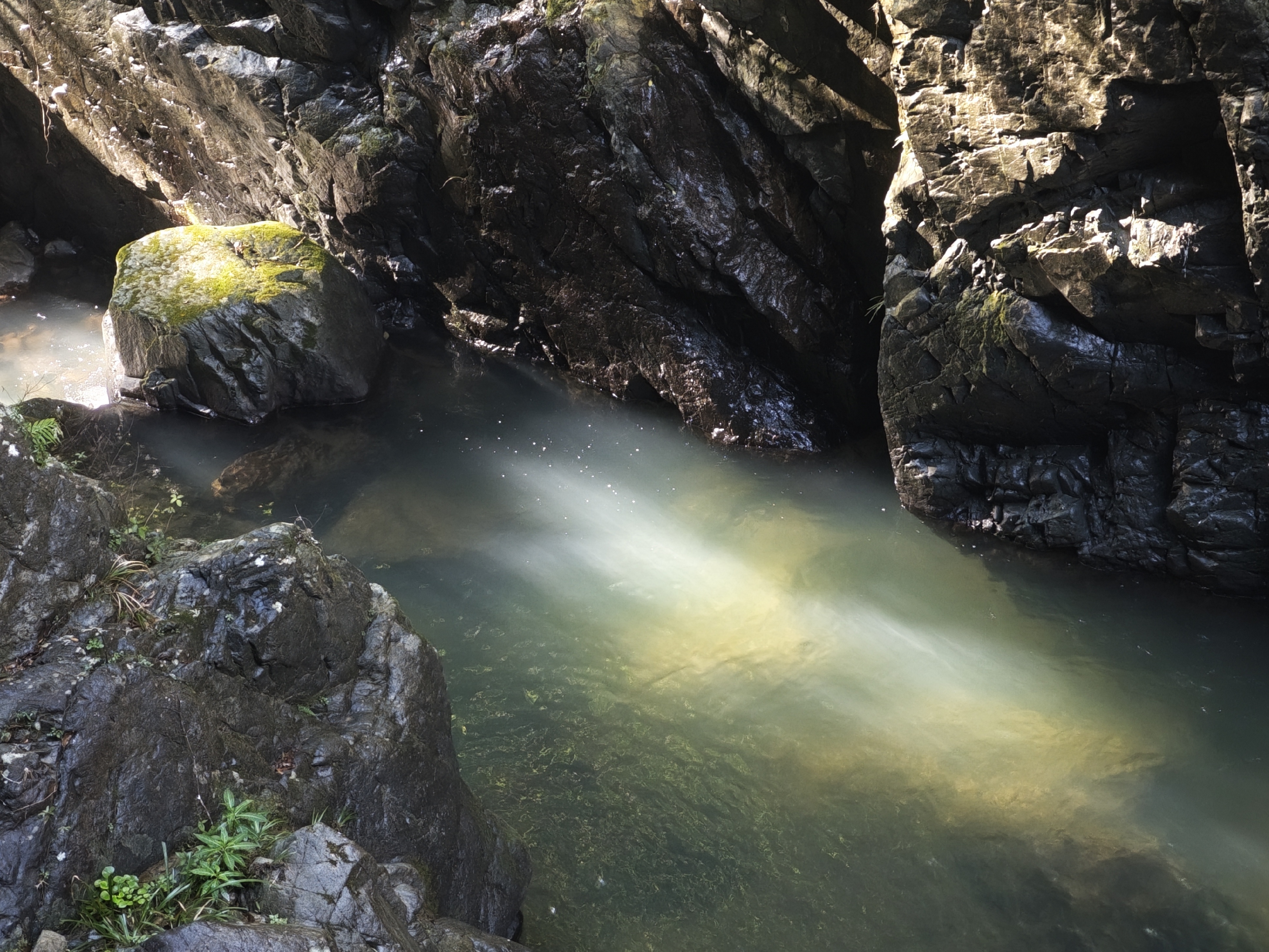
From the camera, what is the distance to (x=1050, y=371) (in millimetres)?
7234

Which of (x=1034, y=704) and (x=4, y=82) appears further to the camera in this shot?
(x=4, y=82)

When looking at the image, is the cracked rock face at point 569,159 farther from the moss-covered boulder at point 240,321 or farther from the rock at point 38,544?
the rock at point 38,544

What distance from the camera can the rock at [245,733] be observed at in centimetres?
308

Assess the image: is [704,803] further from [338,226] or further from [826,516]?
[338,226]

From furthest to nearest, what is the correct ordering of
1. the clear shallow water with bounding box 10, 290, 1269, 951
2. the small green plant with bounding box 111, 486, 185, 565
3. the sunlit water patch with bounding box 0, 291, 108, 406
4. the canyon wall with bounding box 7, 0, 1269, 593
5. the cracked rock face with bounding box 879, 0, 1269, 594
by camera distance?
the sunlit water patch with bounding box 0, 291, 108, 406 → the canyon wall with bounding box 7, 0, 1269, 593 → the cracked rock face with bounding box 879, 0, 1269, 594 → the clear shallow water with bounding box 10, 290, 1269, 951 → the small green plant with bounding box 111, 486, 185, 565

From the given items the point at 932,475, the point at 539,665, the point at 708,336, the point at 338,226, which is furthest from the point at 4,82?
the point at 932,475

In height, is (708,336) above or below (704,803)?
above

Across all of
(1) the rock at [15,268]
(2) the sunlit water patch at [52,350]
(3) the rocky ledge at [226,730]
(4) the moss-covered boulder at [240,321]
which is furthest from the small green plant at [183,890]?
(1) the rock at [15,268]

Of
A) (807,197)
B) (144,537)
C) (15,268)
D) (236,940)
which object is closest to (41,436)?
(144,537)

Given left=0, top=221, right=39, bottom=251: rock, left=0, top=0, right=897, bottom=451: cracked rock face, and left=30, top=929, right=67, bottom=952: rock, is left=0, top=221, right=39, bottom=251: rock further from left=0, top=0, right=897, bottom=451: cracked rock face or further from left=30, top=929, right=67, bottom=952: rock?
left=30, top=929, right=67, bottom=952: rock

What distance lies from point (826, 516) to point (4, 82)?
16139 mm

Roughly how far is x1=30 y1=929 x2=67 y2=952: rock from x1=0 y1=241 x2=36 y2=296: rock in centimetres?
1627

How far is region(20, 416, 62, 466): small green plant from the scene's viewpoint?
3.62 meters

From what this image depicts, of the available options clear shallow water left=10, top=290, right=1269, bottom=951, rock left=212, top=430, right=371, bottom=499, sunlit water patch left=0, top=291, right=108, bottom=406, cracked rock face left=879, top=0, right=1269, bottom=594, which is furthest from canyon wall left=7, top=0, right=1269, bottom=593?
rock left=212, top=430, right=371, bottom=499
